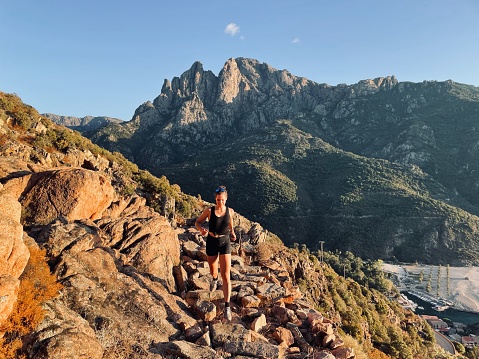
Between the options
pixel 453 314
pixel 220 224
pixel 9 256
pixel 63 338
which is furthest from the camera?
pixel 453 314

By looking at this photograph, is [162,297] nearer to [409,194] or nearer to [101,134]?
[409,194]

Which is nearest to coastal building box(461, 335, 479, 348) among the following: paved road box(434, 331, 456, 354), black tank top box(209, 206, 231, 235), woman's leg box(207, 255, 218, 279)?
paved road box(434, 331, 456, 354)

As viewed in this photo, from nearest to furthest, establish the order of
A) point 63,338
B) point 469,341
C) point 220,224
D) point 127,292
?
point 63,338 → point 127,292 → point 220,224 → point 469,341

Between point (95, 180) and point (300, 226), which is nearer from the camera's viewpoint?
point (95, 180)

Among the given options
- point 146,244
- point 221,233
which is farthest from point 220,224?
point 146,244

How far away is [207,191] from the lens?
10844 centimetres

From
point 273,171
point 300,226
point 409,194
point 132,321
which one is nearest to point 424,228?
point 409,194

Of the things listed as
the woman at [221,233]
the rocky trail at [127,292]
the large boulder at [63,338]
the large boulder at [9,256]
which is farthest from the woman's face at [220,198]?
the large boulder at [9,256]

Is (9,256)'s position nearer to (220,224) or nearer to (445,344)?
(220,224)

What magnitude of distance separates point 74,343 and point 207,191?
105 metres

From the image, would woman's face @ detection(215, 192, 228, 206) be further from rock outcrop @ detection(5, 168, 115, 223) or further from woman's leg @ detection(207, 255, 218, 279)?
rock outcrop @ detection(5, 168, 115, 223)

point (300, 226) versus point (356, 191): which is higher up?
point (356, 191)

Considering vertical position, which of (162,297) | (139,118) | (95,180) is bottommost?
(162,297)

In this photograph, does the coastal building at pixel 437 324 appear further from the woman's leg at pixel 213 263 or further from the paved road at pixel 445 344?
the woman's leg at pixel 213 263
